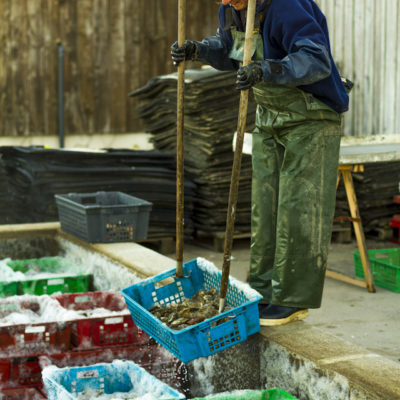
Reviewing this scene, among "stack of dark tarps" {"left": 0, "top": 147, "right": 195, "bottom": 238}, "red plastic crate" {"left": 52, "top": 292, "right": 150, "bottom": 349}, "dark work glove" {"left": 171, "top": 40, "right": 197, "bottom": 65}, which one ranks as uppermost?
"dark work glove" {"left": 171, "top": 40, "right": 197, "bottom": 65}

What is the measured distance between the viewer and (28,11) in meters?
10.5

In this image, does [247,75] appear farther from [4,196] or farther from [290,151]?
[4,196]

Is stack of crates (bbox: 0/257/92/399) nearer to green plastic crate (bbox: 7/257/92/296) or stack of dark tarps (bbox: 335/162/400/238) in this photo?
green plastic crate (bbox: 7/257/92/296)

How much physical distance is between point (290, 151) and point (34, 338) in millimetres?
1765

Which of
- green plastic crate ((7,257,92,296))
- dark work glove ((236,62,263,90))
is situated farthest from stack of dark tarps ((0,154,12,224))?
dark work glove ((236,62,263,90))

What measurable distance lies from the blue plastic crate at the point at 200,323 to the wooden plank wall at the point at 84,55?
721 centimetres

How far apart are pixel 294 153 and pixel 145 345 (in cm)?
144

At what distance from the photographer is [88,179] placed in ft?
A: 25.7

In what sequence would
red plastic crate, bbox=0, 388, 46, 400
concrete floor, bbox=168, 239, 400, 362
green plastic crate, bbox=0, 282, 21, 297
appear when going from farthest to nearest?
green plastic crate, bbox=0, 282, 21, 297
concrete floor, bbox=168, 239, 400, 362
red plastic crate, bbox=0, 388, 46, 400

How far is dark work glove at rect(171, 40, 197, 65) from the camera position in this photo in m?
3.64

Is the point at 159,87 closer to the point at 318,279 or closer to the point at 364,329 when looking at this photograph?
the point at 364,329

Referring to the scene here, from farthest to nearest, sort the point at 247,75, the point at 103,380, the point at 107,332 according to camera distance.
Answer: the point at 107,332 < the point at 103,380 < the point at 247,75

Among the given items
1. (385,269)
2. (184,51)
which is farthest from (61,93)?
(184,51)

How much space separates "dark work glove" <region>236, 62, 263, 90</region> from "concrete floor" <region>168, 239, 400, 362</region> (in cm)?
215
